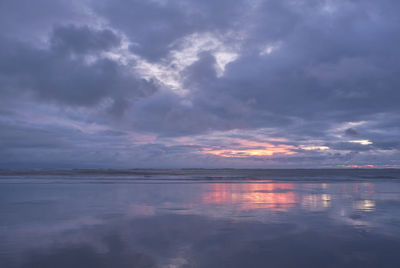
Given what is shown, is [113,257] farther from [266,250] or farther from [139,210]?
[139,210]

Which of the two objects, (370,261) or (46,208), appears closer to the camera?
(370,261)

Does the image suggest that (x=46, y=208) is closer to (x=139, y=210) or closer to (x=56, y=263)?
(x=139, y=210)

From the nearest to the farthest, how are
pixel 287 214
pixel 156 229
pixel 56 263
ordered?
pixel 56 263, pixel 156 229, pixel 287 214

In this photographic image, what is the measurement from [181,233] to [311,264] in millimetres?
4972

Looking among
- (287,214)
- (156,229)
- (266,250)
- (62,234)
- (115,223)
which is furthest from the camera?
(287,214)

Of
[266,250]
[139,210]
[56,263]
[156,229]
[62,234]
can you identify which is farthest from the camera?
[139,210]

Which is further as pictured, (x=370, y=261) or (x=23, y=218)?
(x=23, y=218)

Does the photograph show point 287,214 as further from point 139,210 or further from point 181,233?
point 139,210

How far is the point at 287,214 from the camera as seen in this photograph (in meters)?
15.1

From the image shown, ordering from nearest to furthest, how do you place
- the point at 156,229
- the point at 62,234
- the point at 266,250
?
1. the point at 266,250
2. the point at 62,234
3. the point at 156,229

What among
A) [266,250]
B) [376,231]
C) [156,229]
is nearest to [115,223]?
[156,229]

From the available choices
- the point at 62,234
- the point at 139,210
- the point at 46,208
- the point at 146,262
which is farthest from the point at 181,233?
the point at 46,208

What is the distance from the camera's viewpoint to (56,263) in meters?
7.89

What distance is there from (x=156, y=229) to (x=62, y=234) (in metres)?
3.48
